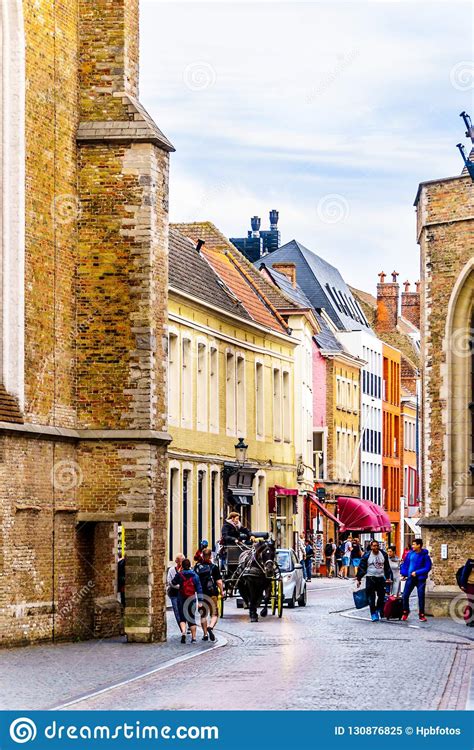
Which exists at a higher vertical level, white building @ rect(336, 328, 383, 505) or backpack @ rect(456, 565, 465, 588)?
white building @ rect(336, 328, 383, 505)

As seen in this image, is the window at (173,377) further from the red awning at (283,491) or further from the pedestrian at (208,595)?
the pedestrian at (208,595)

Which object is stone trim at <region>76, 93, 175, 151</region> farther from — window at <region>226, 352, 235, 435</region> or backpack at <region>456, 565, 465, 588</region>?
window at <region>226, 352, 235, 435</region>

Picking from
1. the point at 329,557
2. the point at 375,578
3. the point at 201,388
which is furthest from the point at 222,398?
the point at 375,578

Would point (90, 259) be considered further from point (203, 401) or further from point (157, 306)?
A: point (203, 401)

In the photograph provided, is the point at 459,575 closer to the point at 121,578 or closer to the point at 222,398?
the point at 121,578

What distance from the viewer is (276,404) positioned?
2448 inches

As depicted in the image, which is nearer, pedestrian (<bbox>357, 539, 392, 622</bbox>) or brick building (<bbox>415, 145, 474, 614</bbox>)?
pedestrian (<bbox>357, 539, 392, 622</bbox>)

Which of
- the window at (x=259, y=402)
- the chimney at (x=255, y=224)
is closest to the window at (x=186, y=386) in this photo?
the window at (x=259, y=402)

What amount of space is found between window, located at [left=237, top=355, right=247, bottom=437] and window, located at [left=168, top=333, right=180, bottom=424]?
8971mm

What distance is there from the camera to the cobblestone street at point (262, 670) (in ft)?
58.1

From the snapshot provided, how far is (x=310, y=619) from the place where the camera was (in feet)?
112

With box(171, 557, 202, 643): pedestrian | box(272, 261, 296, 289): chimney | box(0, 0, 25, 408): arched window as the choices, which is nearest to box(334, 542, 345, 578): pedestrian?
box(272, 261, 296, 289): chimney

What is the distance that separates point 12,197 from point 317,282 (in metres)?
59.4

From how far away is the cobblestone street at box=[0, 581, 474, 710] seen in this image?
17.7 metres
